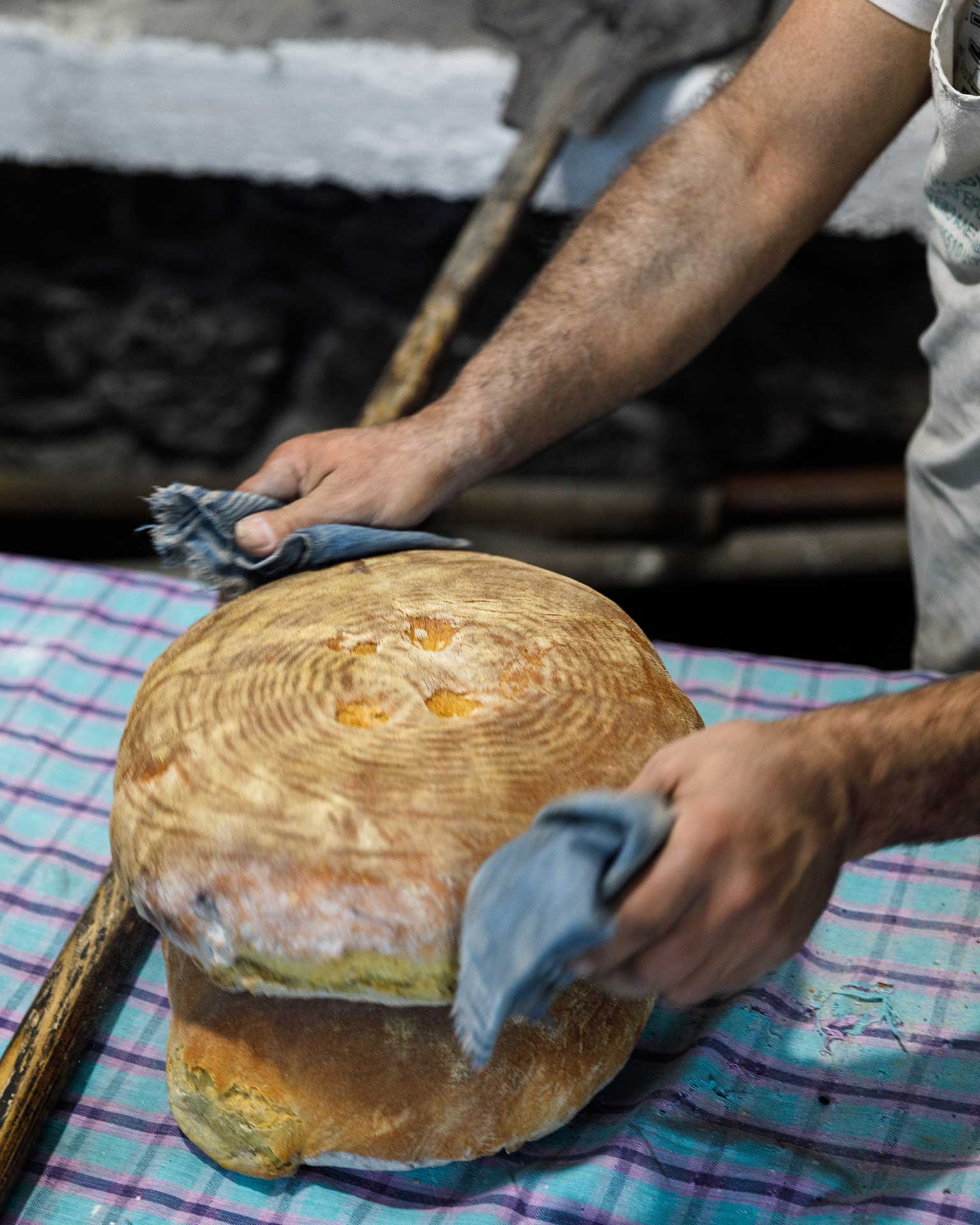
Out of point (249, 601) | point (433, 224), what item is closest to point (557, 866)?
point (249, 601)

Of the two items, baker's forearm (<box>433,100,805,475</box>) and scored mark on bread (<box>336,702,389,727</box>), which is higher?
baker's forearm (<box>433,100,805,475</box>)

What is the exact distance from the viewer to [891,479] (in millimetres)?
3129

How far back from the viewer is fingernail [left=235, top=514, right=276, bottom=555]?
1.36 m

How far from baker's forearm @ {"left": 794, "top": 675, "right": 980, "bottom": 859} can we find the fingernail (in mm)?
678

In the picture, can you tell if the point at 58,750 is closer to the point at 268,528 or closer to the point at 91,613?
the point at 91,613

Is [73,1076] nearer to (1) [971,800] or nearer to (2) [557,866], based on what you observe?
(2) [557,866]

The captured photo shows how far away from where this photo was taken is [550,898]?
88 centimetres

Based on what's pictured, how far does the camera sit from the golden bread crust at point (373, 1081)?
1147 mm

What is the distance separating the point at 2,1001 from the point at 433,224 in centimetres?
262

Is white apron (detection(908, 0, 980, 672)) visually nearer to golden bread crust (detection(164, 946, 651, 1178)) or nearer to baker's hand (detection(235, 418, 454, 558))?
baker's hand (detection(235, 418, 454, 558))

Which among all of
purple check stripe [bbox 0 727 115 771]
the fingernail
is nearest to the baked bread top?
the fingernail

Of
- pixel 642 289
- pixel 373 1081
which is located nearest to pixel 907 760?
pixel 373 1081

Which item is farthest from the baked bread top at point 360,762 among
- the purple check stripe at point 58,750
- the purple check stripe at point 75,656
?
the purple check stripe at point 75,656

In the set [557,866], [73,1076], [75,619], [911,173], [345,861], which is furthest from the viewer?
[911,173]
